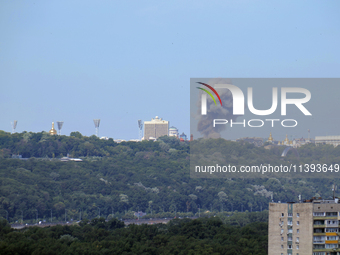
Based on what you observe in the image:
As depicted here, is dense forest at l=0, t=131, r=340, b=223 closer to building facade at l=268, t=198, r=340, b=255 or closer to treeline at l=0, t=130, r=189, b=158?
treeline at l=0, t=130, r=189, b=158

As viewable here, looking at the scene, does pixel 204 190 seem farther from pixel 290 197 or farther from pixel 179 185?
pixel 290 197

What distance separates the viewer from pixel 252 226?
77188mm

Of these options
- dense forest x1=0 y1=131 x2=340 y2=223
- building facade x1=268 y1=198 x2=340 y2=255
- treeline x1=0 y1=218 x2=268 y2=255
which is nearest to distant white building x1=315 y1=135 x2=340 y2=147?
dense forest x1=0 y1=131 x2=340 y2=223

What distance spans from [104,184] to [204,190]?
18039 mm

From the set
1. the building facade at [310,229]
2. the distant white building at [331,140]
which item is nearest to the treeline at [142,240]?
the building facade at [310,229]

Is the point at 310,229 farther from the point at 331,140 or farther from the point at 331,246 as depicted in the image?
the point at 331,140

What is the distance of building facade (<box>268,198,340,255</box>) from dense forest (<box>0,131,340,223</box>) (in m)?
57.3

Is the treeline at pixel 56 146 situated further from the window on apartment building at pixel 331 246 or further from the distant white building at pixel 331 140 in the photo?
the window on apartment building at pixel 331 246

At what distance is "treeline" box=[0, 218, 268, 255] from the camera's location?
196ft

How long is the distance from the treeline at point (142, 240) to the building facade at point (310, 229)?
10.8 meters

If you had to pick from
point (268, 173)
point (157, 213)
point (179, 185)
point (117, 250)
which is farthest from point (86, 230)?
point (268, 173)

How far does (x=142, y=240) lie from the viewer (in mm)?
67438

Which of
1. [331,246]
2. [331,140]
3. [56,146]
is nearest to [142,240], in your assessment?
[331,246]

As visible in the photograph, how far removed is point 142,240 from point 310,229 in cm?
2368
